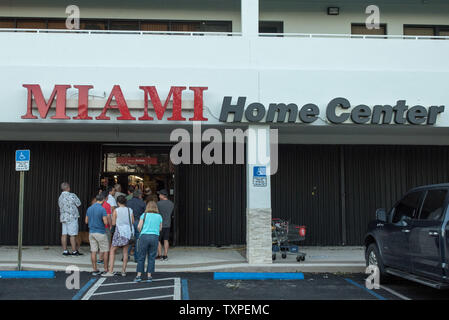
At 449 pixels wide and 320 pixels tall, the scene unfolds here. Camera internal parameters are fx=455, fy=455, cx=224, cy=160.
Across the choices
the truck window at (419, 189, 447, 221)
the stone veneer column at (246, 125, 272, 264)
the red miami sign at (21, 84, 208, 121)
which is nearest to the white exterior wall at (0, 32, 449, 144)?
the red miami sign at (21, 84, 208, 121)

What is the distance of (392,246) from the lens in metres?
8.38

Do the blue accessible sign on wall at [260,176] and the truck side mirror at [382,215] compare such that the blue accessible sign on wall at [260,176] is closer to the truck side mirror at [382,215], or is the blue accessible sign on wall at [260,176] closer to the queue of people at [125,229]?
the queue of people at [125,229]

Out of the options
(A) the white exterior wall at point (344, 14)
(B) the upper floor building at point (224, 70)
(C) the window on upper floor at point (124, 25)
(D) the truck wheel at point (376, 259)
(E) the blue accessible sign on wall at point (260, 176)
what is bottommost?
(D) the truck wheel at point (376, 259)

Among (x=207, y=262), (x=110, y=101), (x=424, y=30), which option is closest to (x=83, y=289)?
(x=207, y=262)

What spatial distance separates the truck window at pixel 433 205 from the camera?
728 centimetres

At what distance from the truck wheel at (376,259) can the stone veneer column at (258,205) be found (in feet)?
7.88

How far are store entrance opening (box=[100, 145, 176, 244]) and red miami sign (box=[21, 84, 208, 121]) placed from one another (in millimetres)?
3283

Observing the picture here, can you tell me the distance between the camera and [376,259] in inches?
359

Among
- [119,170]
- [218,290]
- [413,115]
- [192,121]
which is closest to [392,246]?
[218,290]

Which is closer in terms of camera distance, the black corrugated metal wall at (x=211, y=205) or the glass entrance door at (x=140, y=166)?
the black corrugated metal wall at (x=211, y=205)

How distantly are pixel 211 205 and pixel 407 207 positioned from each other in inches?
272

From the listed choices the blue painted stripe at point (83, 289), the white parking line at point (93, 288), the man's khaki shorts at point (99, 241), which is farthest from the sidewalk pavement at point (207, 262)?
the blue painted stripe at point (83, 289)

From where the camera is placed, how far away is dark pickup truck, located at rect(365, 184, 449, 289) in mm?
6887

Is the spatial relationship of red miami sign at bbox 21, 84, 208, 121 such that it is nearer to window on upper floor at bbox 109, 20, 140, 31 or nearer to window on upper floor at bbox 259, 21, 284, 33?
window on upper floor at bbox 109, 20, 140, 31
